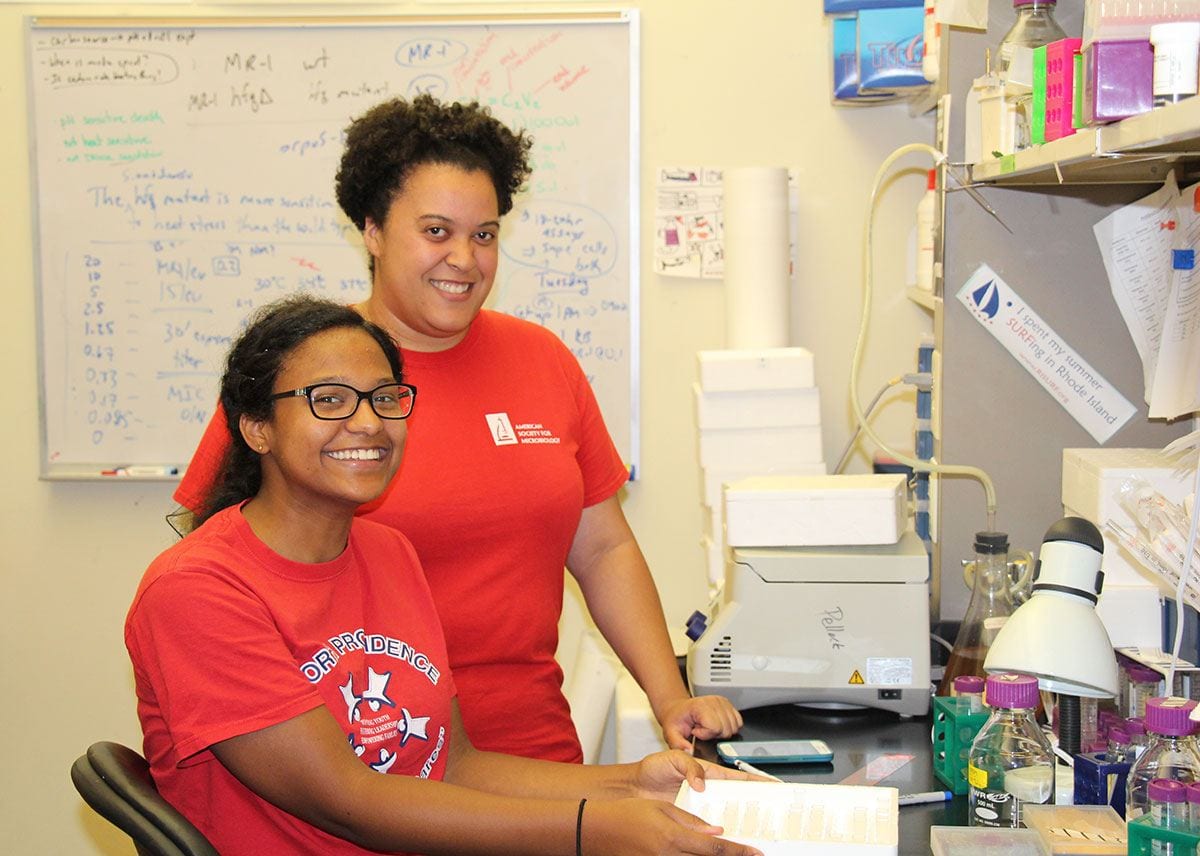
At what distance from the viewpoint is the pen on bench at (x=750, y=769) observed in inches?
63.2

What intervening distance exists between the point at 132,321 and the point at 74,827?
4.27 feet

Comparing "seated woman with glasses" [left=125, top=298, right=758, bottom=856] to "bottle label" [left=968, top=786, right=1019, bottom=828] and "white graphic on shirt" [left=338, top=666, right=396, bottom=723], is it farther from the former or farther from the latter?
"bottle label" [left=968, top=786, right=1019, bottom=828]

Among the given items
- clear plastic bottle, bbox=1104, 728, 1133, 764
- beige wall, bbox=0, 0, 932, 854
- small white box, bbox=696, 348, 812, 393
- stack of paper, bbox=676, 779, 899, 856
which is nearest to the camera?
stack of paper, bbox=676, 779, 899, 856

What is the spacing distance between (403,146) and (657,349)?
132 cm

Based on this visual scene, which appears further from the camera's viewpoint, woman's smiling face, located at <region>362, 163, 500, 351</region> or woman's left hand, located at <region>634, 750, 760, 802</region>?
woman's smiling face, located at <region>362, 163, 500, 351</region>

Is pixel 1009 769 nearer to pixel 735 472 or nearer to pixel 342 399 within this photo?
pixel 342 399

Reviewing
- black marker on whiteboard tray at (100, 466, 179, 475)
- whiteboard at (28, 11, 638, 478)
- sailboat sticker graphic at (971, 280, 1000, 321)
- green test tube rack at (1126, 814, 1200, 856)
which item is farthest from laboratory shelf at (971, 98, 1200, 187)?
black marker on whiteboard tray at (100, 466, 179, 475)

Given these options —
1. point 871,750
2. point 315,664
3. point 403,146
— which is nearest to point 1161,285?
point 871,750

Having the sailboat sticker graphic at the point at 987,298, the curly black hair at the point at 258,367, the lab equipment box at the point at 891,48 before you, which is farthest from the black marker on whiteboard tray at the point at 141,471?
the sailboat sticker graphic at the point at 987,298

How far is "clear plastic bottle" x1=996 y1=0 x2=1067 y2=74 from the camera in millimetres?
1939

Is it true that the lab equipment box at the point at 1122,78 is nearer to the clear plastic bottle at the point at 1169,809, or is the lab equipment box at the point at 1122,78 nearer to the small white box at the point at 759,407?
the clear plastic bottle at the point at 1169,809

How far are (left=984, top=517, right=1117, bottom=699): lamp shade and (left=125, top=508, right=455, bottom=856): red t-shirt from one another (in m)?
0.68

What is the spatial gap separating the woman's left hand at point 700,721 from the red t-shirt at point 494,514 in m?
0.19

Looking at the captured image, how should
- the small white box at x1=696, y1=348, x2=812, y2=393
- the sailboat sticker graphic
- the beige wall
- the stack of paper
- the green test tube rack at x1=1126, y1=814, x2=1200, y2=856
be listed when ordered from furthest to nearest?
the beige wall, the small white box at x1=696, y1=348, x2=812, y2=393, the sailboat sticker graphic, the stack of paper, the green test tube rack at x1=1126, y1=814, x2=1200, y2=856
